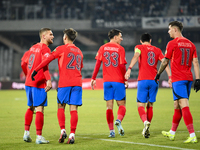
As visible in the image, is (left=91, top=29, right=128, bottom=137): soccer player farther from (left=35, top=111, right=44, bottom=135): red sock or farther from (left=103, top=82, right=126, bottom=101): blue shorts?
(left=35, top=111, right=44, bottom=135): red sock

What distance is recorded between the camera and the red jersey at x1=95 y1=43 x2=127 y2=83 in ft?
22.1

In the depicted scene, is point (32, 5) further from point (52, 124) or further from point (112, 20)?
point (52, 124)

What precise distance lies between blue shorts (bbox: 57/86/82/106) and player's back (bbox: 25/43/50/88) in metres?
0.38

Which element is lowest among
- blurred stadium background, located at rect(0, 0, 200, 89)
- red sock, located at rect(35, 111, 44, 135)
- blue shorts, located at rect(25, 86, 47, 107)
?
red sock, located at rect(35, 111, 44, 135)

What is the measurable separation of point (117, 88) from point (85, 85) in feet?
78.5

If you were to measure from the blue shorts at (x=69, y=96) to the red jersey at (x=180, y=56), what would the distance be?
1.83 m

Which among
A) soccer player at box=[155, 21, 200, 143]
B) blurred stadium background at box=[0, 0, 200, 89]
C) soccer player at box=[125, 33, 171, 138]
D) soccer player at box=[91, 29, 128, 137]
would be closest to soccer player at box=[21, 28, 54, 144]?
soccer player at box=[91, 29, 128, 137]

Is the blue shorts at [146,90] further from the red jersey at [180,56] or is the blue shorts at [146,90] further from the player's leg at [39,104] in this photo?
the player's leg at [39,104]

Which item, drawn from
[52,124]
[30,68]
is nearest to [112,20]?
[52,124]

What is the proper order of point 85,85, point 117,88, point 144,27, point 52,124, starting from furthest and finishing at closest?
point 144,27, point 85,85, point 52,124, point 117,88

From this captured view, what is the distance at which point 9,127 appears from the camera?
8156mm

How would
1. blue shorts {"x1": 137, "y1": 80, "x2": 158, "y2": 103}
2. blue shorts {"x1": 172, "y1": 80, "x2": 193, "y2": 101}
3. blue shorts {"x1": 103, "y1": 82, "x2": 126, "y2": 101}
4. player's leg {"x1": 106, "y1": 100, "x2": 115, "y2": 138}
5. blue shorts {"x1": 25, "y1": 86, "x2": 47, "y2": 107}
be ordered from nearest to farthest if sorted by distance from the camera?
blue shorts {"x1": 172, "y1": 80, "x2": 193, "y2": 101} → blue shorts {"x1": 25, "y1": 86, "x2": 47, "y2": 107} → player's leg {"x1": 106, "y1": 100, "x2": 115, "y2": 138} → blue shorts {"x1": 103, "y1": 82, "x2": 126, "y2": 101} → blue shorts {"x1": 137, "y1": 80, "x2": 158, "y2": 103}

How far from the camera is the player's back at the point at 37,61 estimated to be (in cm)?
600

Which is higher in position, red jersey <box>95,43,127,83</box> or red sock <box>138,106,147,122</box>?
red jersey <box>95,43,127,83</box>
